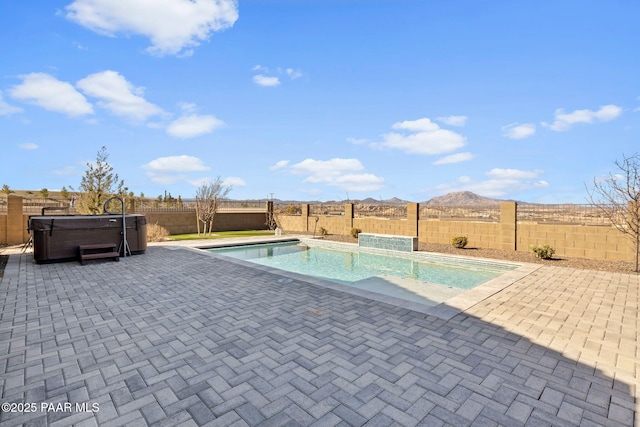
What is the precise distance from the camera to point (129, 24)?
299 inches

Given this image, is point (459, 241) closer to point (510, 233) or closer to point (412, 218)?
point (510, 233)

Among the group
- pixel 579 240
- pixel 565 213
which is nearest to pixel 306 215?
pixel 565 213

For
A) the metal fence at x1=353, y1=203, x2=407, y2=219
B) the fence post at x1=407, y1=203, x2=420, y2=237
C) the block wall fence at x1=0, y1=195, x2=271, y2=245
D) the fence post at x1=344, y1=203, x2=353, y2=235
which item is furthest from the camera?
the fence post at x1=344, y1=203, x2=353, y2=235

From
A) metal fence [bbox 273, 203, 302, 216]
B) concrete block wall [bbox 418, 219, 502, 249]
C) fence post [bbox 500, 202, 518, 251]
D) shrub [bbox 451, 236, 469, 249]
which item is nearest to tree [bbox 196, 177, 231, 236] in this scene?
metal fence [bbox 273, 203, 302, 216]

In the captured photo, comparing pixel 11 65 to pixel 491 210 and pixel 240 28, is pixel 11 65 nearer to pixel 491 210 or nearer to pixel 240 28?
pixel 240 28

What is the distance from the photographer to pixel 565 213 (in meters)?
9.22

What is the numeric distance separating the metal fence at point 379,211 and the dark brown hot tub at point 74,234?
985 cm

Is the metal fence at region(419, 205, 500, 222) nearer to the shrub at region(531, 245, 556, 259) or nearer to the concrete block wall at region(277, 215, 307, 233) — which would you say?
the shrub at region(531, 245, 556, 259)

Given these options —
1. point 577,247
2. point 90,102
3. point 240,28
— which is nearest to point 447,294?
point 577,247

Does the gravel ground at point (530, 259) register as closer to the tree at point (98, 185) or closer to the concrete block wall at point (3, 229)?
the tree at point (98, 185)

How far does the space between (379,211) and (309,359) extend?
12272 millimetres

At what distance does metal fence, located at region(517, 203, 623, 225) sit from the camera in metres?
8.53

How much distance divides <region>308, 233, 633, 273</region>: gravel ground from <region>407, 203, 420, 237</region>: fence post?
1.01 metres

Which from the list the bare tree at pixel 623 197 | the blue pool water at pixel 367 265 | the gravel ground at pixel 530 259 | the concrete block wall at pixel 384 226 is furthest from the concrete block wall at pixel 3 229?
the bare tree at pixel 623 197
